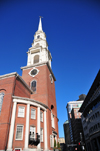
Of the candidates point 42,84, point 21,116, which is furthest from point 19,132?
point 42,84

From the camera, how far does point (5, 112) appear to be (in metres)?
20.5

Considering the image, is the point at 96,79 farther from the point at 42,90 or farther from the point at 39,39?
the point at 39,39

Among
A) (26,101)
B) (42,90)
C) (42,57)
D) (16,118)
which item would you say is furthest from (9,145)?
(42,57)

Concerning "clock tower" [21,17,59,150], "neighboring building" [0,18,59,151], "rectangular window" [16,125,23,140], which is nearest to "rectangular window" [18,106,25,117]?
"neighboring building" [0,18,59,151]

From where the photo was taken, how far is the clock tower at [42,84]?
25.9 meters

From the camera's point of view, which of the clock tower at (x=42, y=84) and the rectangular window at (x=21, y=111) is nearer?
the rectangular window at (x=21, y=111)

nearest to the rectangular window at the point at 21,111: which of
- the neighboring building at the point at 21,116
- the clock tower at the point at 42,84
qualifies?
the neighboring building at the point at 21,116

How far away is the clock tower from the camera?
A: 25888 mm

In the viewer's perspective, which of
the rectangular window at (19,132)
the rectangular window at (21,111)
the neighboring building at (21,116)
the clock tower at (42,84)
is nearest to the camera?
the neighboring building at (21,116)

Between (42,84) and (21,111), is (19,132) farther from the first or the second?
(42,84)

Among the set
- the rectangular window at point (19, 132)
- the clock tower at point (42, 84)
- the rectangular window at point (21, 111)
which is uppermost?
the clock tower at point (42, 84)

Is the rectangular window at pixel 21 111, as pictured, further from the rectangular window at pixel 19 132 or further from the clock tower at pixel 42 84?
the clock tower at pixel 42 84

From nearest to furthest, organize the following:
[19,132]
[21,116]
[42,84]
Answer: [19,132], [21,116], [42,84]

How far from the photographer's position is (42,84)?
31969 millimetres
